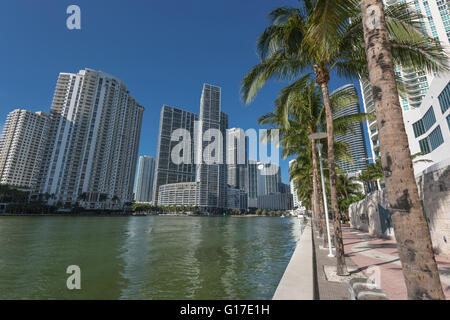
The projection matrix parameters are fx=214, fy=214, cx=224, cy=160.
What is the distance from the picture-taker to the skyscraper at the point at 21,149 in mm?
122275

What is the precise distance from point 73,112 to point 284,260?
144 m

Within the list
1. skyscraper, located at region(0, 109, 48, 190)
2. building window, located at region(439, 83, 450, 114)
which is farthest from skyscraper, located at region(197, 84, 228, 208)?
building window, located at region(439, 83, 450, 114)

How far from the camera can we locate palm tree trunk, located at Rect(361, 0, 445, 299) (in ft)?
8.45

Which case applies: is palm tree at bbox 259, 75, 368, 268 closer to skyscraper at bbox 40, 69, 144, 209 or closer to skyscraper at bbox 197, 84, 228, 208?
skyscraper at bbox 40, 69, 144, 209

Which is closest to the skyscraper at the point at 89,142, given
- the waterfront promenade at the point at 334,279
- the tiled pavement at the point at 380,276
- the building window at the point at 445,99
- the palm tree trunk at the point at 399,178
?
the tiled pavement at the point at 380,276

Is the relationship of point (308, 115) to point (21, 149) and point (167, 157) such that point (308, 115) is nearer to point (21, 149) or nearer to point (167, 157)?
point (21, 149)

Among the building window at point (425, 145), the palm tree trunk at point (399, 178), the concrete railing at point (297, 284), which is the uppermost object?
the building window at point (425, 145)

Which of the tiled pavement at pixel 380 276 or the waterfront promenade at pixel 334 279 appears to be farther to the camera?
the tiled pavement at pixel 380 276

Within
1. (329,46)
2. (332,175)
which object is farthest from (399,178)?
(332,175)

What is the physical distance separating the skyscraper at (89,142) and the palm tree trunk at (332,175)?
443 feet

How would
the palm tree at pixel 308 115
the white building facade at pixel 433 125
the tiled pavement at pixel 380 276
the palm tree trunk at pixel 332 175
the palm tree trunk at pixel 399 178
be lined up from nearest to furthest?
the palm tree trunk at pixel 399 178 < the tiled pavement at pixel 380 276 < the palm tree trunk at pixel 332 175 < the palm tree at pixel 308 115 < the white building facade at pixel 433 125

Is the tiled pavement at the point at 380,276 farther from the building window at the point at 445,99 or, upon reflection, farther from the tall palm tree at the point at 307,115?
the building window at the point at 445,99

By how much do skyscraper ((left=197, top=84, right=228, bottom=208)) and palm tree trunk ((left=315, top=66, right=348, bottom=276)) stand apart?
169072 mm

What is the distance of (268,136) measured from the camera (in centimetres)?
1572
